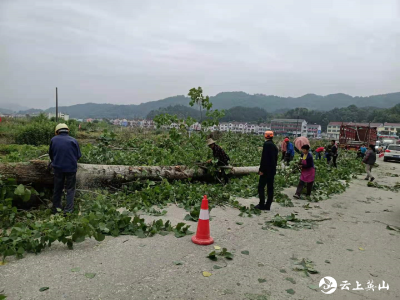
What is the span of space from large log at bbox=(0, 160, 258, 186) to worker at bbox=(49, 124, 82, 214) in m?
0.68

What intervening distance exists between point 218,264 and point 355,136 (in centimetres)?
2340

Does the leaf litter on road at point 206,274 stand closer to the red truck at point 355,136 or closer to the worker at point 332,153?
the worker at point 332,153

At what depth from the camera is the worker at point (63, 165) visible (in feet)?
16.2

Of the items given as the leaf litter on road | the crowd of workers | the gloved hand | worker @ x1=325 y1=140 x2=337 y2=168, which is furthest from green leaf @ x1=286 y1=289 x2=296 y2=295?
worker @ x1=325 y1=140 x2=337 y2=168

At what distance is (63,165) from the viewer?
16.2 ft

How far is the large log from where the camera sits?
5277mm

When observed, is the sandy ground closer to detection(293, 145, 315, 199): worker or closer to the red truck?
detection(293, 145, 315, 199): worker

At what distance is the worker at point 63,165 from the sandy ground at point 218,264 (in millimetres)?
1441

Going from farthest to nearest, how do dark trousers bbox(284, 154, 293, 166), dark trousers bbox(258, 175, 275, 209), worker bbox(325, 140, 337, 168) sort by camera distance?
1. worker bbox(325, 140, 337, 168)
2. dark trousers bbox(284, 154, 293, 166)
3. dark trousers bbox(258, 175, 275, 209)

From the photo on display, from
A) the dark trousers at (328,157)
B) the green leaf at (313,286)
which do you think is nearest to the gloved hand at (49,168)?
the green leaf at (313,286)

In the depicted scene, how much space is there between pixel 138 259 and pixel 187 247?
738 mm

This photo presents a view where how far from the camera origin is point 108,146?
814cm

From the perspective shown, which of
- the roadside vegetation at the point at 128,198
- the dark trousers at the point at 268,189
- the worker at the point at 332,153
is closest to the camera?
the roadside vegetation at the point at 128,198

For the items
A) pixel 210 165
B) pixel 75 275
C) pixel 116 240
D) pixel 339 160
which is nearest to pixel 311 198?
pixel 210 165
